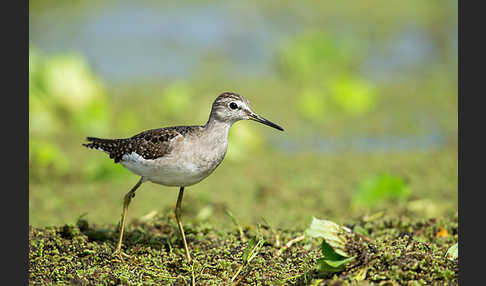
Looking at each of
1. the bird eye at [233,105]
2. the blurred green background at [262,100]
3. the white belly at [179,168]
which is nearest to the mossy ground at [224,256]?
the blurred green background at [262,100]

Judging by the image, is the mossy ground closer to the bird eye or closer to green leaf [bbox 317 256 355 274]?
green leaf [bbox 317 256 355 274]

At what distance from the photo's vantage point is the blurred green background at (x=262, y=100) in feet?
22.4

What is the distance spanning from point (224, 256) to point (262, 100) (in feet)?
20.6

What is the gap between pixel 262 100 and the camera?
10.7m

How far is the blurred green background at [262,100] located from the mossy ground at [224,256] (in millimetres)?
475

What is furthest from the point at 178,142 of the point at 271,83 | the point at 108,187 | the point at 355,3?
the point at 355,3

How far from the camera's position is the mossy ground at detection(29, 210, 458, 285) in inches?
153

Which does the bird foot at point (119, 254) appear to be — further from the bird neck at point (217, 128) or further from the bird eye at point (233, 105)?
the bird eye at point (233, 105)

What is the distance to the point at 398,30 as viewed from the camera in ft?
44.3

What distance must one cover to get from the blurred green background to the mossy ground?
475 millimetres

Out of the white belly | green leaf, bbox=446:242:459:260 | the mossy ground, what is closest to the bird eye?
the white belly

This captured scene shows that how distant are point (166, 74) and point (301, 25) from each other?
3591mm

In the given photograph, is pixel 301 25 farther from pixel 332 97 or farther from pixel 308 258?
pixel 308 258

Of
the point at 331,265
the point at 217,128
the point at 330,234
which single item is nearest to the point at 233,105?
the point at 217,128
